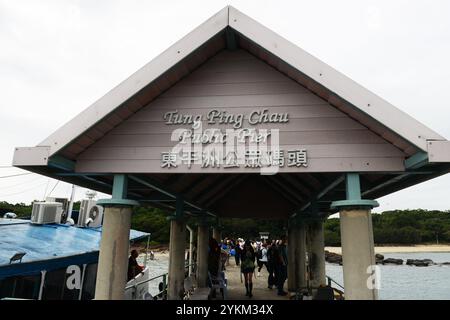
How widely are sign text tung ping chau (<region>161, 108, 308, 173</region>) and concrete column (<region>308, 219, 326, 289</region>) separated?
6337 mm

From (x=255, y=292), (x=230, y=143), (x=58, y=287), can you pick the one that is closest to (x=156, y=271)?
(x=255, y=292)

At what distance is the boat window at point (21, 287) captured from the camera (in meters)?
8.10

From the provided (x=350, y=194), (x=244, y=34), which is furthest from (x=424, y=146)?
(x=244, y=34)

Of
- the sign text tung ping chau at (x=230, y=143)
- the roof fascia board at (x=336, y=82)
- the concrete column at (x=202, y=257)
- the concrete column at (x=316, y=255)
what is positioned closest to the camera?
the roof fascia board at (x=336, y=82)

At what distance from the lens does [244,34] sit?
18.8ft

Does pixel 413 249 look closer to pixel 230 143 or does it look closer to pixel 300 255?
pixel 300 255

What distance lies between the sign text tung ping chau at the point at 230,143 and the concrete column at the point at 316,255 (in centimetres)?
634

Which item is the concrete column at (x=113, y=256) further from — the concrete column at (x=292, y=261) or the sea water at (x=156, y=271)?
the sea water at (x=156, y=271)

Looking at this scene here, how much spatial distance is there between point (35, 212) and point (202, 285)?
23.2 ft

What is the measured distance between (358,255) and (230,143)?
2749 mm

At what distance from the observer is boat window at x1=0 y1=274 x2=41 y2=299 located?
319 inches

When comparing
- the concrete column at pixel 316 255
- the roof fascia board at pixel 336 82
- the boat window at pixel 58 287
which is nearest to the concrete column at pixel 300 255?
the concrete column at pixel 316 255

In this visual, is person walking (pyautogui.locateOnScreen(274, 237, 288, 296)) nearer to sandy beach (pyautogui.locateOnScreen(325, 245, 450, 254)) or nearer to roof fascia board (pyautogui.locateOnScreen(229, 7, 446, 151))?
roof fascia board (pyautogui.locateOnScreen(229, 7, 446, 151))

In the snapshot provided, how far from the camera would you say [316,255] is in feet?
37.7
